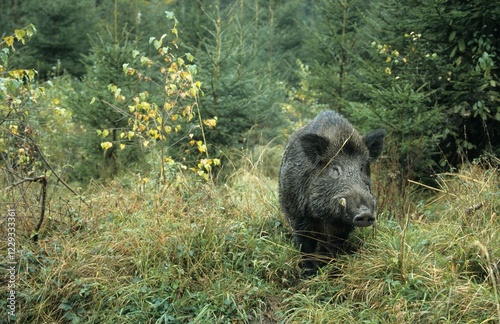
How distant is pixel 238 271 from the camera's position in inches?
192

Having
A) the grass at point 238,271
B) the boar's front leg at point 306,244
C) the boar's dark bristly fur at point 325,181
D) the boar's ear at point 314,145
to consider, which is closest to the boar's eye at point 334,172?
the boar's dark bristly fur at point 325,181

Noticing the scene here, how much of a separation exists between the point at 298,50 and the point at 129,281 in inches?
702

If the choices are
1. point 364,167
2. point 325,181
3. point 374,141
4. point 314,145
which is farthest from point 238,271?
point 374,141

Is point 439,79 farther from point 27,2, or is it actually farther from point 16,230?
point 27,2

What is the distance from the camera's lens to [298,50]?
21469 millimetres

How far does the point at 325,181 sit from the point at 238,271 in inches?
44.0

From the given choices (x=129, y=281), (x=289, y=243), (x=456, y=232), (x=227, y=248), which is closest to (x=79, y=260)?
(x=129, y=281)

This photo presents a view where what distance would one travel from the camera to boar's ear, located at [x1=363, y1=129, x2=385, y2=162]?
531cm

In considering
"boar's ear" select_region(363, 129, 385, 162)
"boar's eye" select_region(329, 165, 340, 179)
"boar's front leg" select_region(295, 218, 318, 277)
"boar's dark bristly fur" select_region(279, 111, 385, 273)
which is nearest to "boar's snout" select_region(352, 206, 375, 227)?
"boar's dark bristly fur" select_region(279, 111, 385, 273)

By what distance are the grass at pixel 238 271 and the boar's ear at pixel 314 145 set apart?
2.87 ft

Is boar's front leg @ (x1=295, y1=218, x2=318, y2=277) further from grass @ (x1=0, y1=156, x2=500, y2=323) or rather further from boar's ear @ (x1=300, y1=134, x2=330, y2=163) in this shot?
boar's ear @ (x1=300, y1=134, x2=330, y2=163)

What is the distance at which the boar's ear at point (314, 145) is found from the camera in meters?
5.07

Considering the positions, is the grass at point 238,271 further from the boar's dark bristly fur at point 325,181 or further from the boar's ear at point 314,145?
the boar's ear at point 314,145

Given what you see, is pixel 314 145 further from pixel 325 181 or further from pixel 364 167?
pixel 364 167
